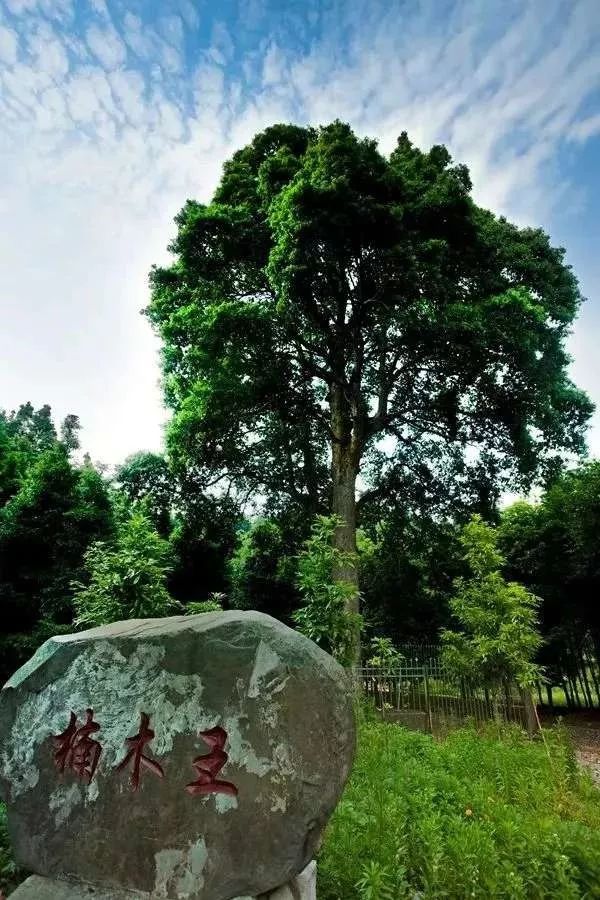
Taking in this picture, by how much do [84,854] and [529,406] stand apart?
10.4m

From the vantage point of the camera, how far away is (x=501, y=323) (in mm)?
9594

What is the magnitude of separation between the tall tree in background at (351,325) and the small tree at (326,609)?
1.75 meters

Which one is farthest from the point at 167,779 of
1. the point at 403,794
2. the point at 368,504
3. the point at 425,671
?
the point at 368,504

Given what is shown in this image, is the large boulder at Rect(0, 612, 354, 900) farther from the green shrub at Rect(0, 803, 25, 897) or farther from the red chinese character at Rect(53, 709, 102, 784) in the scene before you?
the green shrub at Rect(0, 803, 25, 897)

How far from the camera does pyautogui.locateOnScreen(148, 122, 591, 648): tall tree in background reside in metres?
9.61

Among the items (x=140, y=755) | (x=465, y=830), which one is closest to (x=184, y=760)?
(x=140, y=755)

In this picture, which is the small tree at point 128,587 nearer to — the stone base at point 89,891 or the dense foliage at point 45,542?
the dense foliage at point 45,542

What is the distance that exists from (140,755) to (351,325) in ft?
31.9

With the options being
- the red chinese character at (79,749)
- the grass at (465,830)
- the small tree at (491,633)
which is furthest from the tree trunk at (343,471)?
the red chinese character at (79,749)

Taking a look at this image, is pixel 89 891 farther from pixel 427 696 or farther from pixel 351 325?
pixel 351 325

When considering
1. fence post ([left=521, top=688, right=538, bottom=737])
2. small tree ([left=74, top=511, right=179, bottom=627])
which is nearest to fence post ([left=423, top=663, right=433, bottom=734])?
fence post ([left=521, top=688, right=538, bottom=737])

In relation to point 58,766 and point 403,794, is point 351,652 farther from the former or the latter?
point 58,766

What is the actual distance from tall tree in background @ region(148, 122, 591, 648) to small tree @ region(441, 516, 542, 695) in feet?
6.91

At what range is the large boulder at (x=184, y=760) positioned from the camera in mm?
2410
